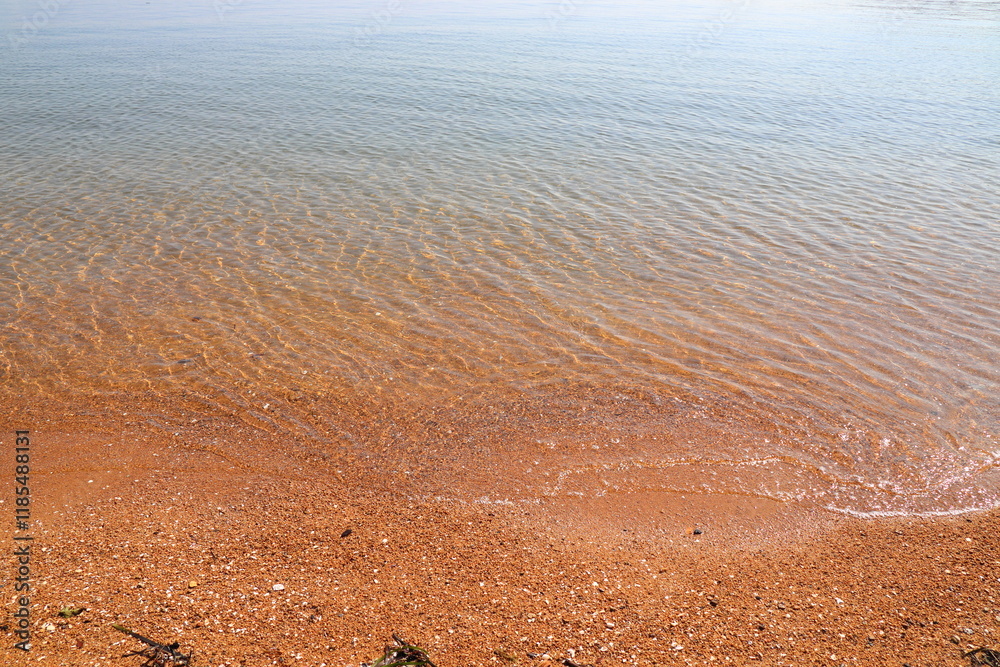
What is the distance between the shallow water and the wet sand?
58 cm

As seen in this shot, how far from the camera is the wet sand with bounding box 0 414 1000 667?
4.91 m

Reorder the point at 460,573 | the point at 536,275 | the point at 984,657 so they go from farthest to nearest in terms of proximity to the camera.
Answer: the point at 536,275
the point at 460,573
the point at 984,657

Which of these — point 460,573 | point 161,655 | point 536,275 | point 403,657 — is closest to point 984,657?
point 460,573

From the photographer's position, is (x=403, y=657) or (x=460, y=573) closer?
(x=403, y=657)

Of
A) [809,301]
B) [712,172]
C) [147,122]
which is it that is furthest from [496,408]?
[147,122]

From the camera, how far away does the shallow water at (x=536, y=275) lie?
761 centimetres

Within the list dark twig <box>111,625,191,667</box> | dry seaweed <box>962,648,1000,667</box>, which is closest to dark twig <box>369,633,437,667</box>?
dark twig <box>111,625,191,667</box>

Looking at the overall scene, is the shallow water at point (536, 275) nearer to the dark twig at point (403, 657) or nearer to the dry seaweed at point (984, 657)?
the dry seaweed at point (984, 657)

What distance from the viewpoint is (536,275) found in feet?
38.2

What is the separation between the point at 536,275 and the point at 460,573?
681 cm

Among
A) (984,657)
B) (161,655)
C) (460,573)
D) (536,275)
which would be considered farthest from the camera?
(536,275)

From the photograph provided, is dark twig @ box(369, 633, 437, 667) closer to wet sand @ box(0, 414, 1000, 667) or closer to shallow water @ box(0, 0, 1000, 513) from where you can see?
wet sand @ box(0, 414, 1000, 667)

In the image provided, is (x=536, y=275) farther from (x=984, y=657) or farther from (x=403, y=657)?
(x=984, y=657)

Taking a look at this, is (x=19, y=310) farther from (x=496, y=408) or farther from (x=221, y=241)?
(x=496, y=408)
